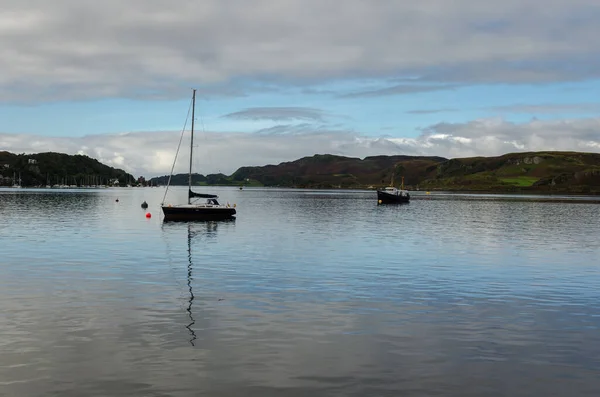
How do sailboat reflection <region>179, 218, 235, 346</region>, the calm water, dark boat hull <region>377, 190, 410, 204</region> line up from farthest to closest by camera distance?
dark boat hull <region>377, 190, 410, 204</region> < sailboat reflection <region>179, 218, 235, 346</region> < the calm water

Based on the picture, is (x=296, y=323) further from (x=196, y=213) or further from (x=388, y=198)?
(x=388, y=198)

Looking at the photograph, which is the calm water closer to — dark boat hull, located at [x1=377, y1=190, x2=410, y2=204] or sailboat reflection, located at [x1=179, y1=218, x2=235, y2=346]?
sailboat reflection, located at [x1=179, y1=218, x2=235, y2=346]

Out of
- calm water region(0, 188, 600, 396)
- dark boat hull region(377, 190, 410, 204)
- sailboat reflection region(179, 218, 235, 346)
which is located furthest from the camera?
dark boat hull region(377, 190, 410, 204)

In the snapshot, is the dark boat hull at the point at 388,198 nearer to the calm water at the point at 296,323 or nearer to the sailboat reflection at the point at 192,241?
the sailboat reflection at the point at 192,241

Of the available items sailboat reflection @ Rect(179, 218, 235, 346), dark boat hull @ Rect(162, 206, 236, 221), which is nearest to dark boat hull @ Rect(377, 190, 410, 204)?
sailboat reflection @ Rect(179, 218, 235, 346)

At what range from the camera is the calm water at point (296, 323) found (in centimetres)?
1645

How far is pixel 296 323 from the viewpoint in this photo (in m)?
23.5

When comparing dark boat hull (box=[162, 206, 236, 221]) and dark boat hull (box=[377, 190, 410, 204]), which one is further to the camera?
dark boat hull (box=[377, 190, 410, 204])

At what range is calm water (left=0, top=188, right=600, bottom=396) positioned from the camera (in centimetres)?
1645

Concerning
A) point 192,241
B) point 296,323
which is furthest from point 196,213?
point 296,323

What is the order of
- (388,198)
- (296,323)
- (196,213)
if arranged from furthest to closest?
(388,198), (196,213), (296,323)

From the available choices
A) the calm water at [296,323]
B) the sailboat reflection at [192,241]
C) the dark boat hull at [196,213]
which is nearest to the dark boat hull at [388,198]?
the sailboat reflection at [192,241]

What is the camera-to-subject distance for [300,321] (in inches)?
939

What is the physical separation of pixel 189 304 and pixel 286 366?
10.5m
